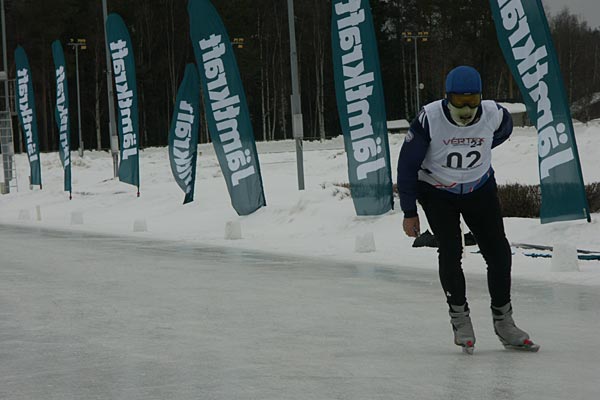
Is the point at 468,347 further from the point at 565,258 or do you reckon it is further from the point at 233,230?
the point at 233,230

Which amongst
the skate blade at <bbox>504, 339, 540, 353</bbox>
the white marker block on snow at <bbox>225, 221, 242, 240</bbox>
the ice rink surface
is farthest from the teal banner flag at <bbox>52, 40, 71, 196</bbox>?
the skate blade at <bbox>504, 339, 540, 353</bbox>

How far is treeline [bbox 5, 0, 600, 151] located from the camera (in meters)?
77.0

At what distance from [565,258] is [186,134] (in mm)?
17836

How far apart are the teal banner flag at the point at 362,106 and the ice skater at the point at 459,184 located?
12815 mm

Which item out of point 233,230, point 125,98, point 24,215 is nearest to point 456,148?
point 233,230

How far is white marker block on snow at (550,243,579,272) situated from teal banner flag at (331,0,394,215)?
7.31 meters

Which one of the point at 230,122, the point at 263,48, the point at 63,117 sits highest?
the point at 230,122

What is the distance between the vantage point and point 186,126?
29609mm

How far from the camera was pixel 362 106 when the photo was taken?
20.4 metres

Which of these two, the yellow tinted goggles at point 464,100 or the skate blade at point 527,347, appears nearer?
the yellow tinted goggles at point 464,100

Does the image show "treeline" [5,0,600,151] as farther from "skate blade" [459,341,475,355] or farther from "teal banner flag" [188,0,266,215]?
"skate blade" [459,341,475,355]

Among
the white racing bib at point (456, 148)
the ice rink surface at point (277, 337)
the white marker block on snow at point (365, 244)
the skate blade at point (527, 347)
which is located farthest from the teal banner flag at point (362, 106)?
the white racing bib at point (456, 148)

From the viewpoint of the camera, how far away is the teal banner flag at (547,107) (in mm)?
15898

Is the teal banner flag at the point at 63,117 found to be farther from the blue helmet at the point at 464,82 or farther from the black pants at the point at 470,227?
the blue helmet at the point at 464,82
